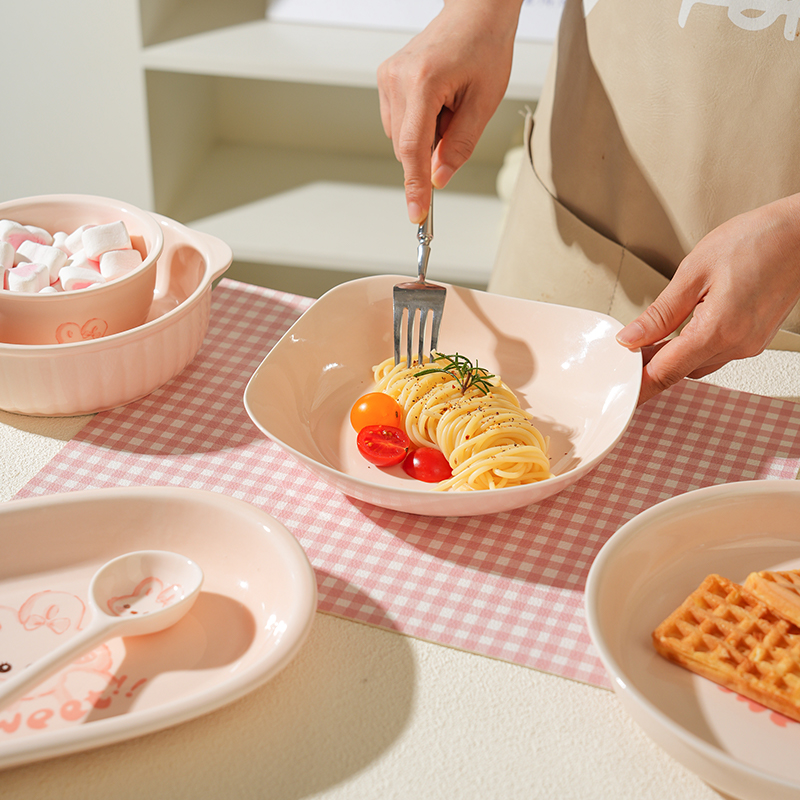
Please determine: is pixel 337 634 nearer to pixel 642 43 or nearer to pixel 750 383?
pixel 750 383

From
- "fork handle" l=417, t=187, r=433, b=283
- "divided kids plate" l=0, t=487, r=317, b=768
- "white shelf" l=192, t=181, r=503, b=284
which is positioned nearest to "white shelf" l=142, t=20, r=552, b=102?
"white shelf" l=192, t=181, r=503, b=284

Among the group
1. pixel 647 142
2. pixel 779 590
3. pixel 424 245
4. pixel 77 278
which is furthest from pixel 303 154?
pixel 779 590

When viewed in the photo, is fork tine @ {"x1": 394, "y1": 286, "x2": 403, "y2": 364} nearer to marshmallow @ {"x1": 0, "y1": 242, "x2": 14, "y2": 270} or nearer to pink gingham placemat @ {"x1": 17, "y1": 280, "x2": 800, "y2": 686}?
pink gingham placemat @ {"x1": 17, "y1": 280, "x2": 800, "y2": 686}

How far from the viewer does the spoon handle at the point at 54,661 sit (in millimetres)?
612

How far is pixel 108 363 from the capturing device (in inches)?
39.4

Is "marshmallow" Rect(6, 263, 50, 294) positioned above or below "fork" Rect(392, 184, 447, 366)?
above

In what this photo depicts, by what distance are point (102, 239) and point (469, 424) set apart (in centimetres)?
57

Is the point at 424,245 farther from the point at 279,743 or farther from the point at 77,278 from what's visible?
the point at 279,743

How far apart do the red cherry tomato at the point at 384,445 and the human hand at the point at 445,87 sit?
14.7 inches

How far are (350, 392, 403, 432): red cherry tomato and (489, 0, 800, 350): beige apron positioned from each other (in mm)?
668

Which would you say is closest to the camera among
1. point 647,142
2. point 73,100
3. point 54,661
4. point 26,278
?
point 54,661

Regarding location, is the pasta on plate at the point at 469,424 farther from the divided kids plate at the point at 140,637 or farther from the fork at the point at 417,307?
the divided kids plate at the point at 140,637

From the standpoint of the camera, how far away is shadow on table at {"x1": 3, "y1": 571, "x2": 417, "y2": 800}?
0.64m

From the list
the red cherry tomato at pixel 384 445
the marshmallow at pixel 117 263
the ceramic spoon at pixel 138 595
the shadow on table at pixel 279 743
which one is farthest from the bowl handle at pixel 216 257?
the shadow on table at pixel 279 743
